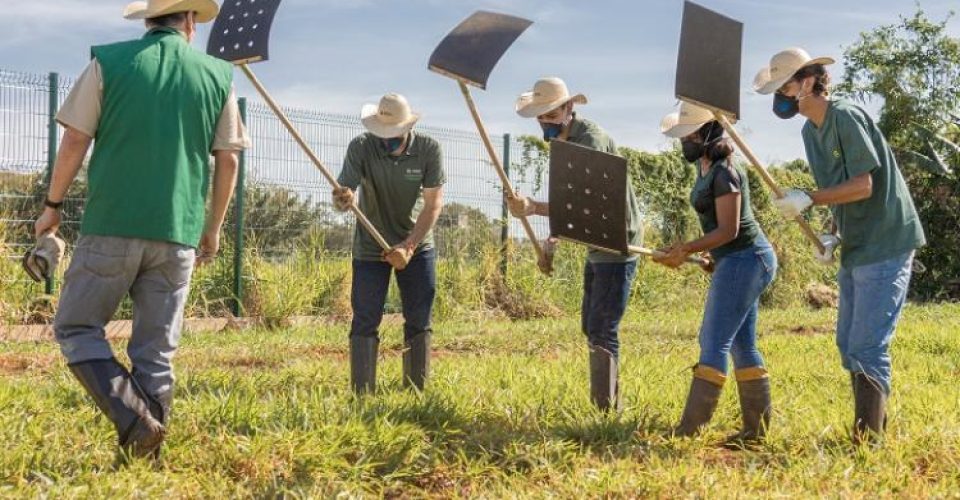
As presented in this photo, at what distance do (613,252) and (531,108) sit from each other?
88 centimetres

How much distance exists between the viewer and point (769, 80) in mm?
4574

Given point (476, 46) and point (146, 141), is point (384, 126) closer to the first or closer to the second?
point (476, 46)

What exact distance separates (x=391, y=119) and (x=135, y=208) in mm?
1973

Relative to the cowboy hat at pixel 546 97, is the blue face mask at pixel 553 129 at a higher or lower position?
lower

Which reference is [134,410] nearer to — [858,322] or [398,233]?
[398,233]

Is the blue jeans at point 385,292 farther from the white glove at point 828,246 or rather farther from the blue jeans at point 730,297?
the white glove at point 828,246

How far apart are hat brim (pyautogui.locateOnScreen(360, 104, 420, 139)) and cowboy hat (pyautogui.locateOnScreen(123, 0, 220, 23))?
4.83ft

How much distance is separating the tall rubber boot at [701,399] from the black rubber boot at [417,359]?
5.04ft

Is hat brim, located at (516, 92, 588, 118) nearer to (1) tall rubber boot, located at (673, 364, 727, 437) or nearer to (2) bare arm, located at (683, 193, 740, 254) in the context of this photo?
(2) bare arm, located at (683, 193, 740, 254)

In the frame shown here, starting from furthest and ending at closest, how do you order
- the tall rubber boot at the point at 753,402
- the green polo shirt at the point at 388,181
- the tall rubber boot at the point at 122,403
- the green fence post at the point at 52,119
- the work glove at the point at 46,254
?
1. the green fence post at the point at 52,119
2. the green polo shirt at the point at 388,181
3. the tall rubber boot at the point at 753,402
4. the work glove at the point at 46,254
5. the tall rubber boot at the point at 122,403

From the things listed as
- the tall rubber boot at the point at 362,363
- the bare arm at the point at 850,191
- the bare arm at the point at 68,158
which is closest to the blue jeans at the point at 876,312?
the bare arm at the point at 850,191

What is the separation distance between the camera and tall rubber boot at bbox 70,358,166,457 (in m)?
3.76

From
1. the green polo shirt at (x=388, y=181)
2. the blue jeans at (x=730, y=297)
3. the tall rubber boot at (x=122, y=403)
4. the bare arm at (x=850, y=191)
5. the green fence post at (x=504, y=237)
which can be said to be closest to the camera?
Result: the tall rubber boot at (x=122, y=403)

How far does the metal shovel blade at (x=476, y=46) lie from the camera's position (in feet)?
16.5
